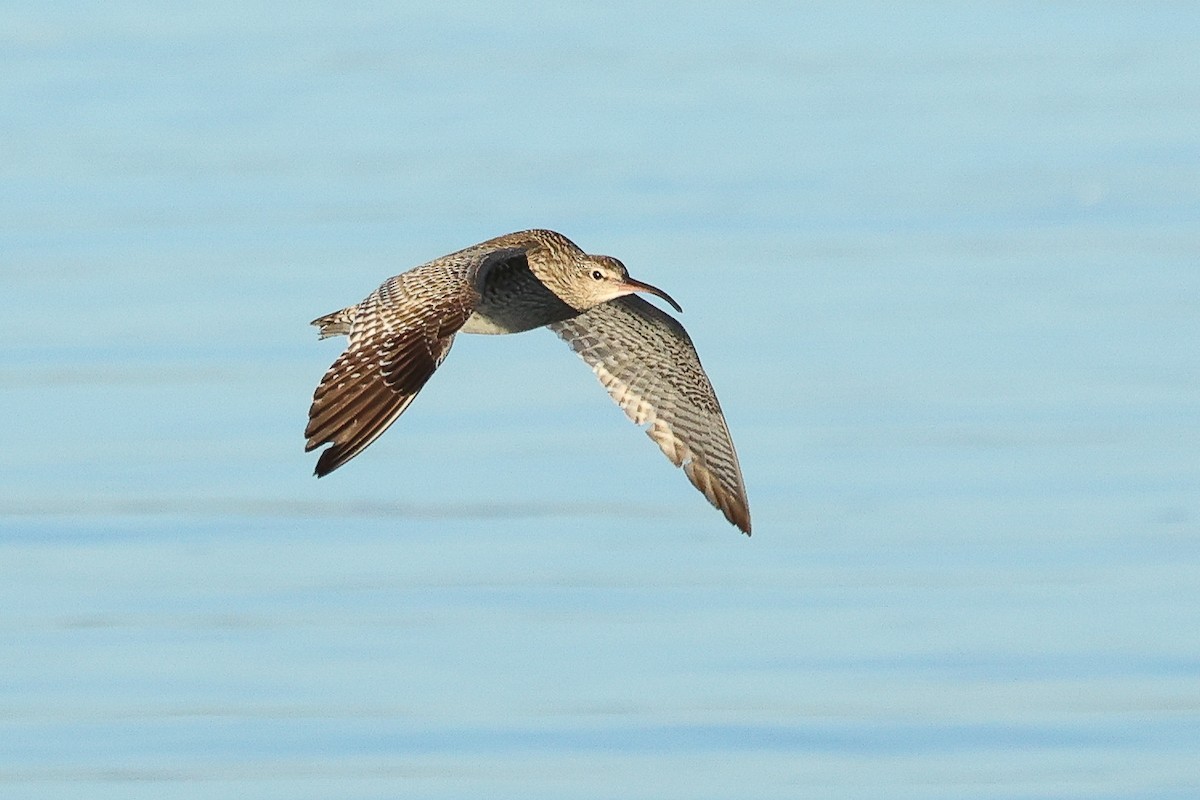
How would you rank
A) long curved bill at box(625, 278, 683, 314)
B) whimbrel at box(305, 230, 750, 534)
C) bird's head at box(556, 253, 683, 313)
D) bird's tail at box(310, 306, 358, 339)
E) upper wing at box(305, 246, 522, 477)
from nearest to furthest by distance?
upper wing at box(305, 246, 522, 477)
whimbrel at box(305, 230, 750, 534)
bird's tail at box(310, 306, 358, 339)
long curved bill at box(625, 278, 683, 314)
bird's head at box(556, 253, 683, 313)

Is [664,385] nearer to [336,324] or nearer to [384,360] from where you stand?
[336,324]

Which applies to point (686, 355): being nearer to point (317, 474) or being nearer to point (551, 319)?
point (551, 319)

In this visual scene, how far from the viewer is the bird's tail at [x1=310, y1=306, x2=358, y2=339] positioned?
14698 millimetres

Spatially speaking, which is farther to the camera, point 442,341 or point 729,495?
point 729,495

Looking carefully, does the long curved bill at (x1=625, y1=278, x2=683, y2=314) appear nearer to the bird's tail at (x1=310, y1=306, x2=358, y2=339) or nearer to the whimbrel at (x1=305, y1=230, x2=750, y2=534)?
the whimbrel at (x1=305, y1=230, x2=750, y2=534)

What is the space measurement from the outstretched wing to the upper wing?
2.32 meters

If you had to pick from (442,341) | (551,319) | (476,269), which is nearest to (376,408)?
(442,341)

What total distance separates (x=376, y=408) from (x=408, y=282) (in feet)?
4.64

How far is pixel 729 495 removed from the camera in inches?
620

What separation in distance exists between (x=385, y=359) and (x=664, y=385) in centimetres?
359

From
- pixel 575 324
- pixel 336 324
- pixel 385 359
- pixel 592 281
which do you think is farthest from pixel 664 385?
pixel 385 359

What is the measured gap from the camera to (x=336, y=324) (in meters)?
14.9

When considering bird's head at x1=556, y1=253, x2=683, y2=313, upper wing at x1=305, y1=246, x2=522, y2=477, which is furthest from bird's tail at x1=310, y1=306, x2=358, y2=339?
bird's head at x1=556, y1=253, x2=683, y2=313

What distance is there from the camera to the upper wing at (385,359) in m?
12.5
